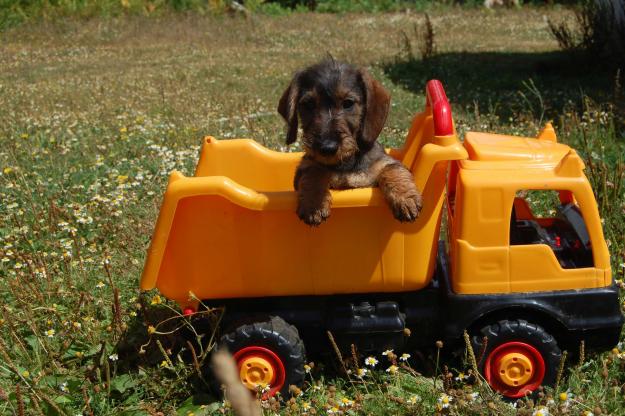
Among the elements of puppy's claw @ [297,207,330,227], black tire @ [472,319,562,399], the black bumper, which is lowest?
black tire @ [472,319,562,399]

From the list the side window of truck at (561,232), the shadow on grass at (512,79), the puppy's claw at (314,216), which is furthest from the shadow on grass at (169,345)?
the shadow on grass at (512,79)

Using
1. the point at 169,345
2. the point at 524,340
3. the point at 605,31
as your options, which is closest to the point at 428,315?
the point at 524,340

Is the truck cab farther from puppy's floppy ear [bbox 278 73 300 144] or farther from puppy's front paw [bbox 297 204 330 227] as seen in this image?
puppy's floppy ear [bbox 278 73 300 144]

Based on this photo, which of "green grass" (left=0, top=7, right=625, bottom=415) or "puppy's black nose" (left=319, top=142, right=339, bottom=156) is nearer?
"puppy's black nose" (left=319, top=142, right=339, bottom=156)

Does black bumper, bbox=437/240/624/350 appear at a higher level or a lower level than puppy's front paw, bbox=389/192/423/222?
lower

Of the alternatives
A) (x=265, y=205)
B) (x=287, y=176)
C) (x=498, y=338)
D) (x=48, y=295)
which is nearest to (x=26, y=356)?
(x=48, y=295)

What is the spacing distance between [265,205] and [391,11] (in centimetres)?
2053

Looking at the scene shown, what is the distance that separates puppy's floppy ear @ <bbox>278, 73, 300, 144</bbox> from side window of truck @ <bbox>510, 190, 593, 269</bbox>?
50.8 inches

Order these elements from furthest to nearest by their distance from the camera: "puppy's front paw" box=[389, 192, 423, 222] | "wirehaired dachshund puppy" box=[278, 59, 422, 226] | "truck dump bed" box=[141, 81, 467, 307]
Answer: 1. "wirehaired dachshund puppy" box=[278, 59, 422, 226]
2. "truck dump bed" box=[141, 81, 467, 307]
3. "puppy's front paw" box=[389, 192, 423, 222]

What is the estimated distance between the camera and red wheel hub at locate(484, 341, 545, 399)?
10.5 feet

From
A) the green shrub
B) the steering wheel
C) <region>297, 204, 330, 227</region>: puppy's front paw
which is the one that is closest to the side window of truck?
the steering wheel

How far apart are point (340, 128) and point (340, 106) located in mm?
175

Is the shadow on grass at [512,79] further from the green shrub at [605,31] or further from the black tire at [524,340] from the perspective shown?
the black tire at [524,340]

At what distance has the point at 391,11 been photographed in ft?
73.2
